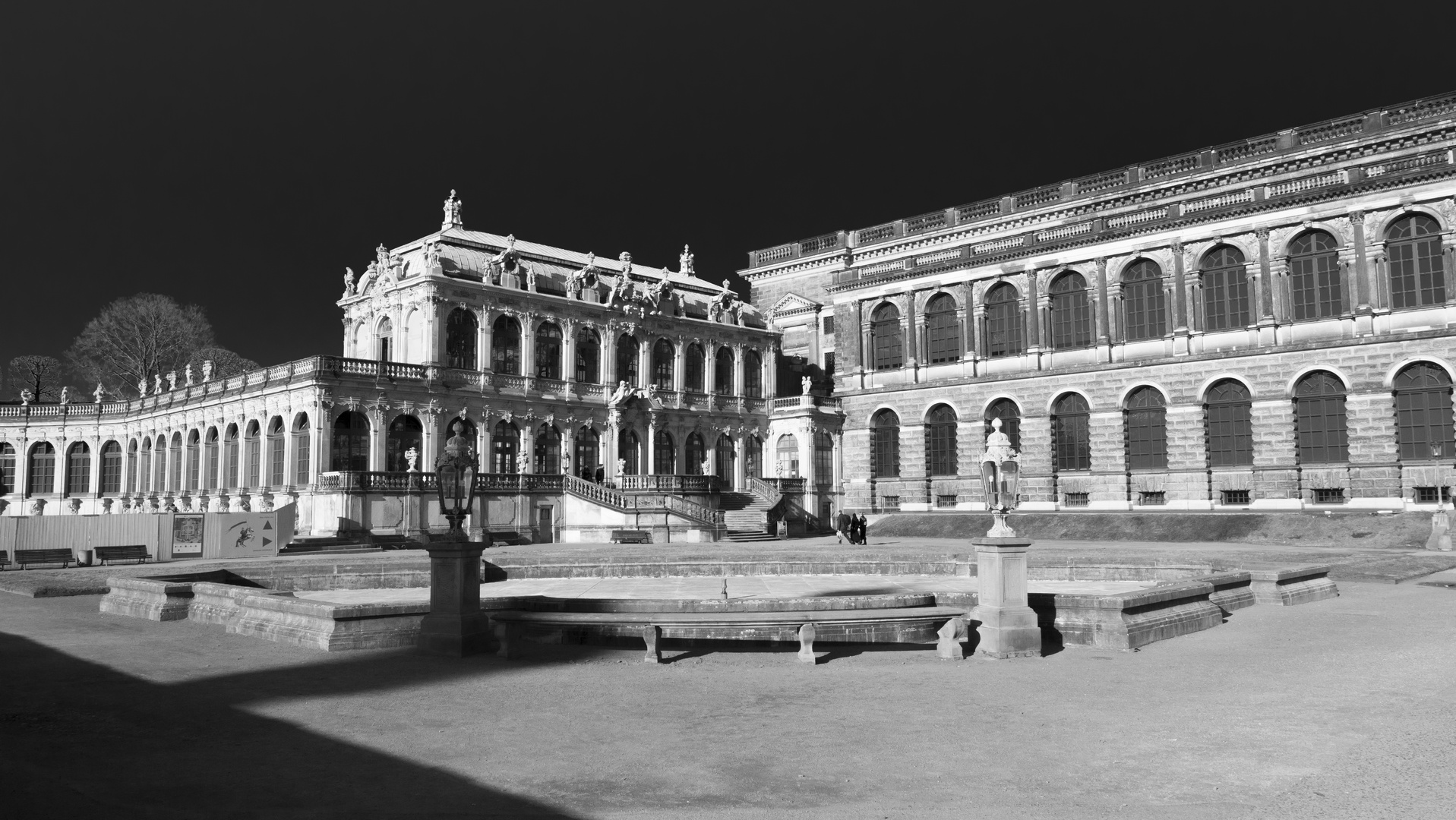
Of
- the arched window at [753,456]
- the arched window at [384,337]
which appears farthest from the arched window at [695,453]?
the arched window at [384,337]

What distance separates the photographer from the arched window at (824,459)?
58.8 meters

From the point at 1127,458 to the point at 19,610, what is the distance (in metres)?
42.0

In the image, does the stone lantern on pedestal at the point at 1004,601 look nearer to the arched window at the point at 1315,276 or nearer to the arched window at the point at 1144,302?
the arched window at the point at 1315,276

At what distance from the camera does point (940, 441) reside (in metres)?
54.8

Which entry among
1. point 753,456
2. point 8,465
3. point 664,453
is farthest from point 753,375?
point 8,465

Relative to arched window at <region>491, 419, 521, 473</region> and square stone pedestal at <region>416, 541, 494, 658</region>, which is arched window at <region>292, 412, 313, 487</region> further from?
square stone pedestal at <region>416, 541, 494, 658</region>

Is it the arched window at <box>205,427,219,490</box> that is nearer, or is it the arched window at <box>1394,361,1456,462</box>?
the arched window at <box>1394,361,1456,462</box>

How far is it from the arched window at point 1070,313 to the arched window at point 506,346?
2575 cm

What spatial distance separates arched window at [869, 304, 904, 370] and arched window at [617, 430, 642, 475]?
1359 centimetres

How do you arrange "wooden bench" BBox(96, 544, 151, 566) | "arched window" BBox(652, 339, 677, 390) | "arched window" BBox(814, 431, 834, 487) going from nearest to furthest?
"wooden bench" BBox(96, 544, 151, 566) < "arched window" BBox(652, 339, 677, 390) < "arched window" BBox(814, 431, 834, 487)

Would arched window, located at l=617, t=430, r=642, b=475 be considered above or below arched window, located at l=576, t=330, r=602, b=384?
below

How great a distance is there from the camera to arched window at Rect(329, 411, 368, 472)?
4488cm

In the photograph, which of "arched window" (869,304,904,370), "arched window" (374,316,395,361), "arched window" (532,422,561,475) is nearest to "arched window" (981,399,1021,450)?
"arched window" (869,304,904,370)

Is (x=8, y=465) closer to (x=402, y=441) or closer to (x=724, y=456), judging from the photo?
(x=402, y=441)
